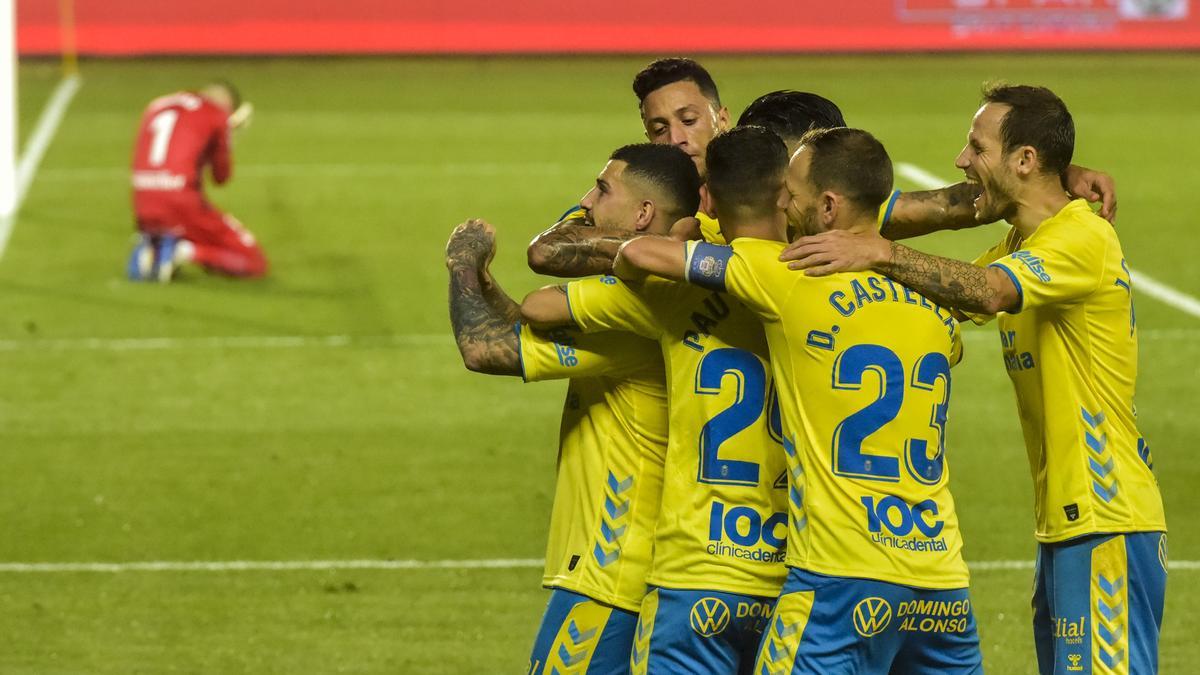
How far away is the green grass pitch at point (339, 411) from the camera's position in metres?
8.11

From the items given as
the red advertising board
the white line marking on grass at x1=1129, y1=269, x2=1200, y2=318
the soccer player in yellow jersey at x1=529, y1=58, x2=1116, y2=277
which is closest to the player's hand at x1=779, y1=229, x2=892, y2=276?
the soccer player in yellow jersey at x1=529, y1=58, x2=1116, y2=277

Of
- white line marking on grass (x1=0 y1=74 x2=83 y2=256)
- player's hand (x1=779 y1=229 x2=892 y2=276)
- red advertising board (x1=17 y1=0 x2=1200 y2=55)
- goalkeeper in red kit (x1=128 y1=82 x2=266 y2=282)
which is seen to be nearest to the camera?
player's hand (x1=779 y1=229 x2=892 y2=276)

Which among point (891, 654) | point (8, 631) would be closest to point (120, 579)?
point (8, 631)

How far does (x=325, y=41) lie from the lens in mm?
28734

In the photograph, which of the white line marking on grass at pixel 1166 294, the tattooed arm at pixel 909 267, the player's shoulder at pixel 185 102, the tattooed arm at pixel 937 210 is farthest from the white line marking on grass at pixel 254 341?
the tattooed arm at pixel 909 267

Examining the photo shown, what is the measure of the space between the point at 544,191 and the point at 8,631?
456 inches

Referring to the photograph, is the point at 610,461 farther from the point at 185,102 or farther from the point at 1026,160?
the point at 185,102

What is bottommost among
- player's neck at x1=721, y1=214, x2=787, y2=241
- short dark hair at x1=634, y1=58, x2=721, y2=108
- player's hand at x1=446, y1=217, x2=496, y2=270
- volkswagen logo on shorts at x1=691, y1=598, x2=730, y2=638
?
volkswagen logo on shorts at x1=691, y1=598, x2=730, y2=638

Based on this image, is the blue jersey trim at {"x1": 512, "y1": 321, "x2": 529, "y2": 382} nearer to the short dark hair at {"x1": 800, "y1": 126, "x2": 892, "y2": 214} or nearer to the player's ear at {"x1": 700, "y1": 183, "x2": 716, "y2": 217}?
the player's ear at {"x1": 700, "y1": 183, "x2": 716, "y2": 217}

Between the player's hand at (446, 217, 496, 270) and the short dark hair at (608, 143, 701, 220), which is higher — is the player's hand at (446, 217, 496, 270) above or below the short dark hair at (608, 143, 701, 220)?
below

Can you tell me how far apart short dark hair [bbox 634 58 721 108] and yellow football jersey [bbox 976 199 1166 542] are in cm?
131

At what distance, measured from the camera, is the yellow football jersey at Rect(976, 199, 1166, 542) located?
5.41 m

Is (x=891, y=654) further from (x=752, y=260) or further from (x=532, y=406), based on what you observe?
(x=532, y=406)

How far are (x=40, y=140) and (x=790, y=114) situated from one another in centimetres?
1843
